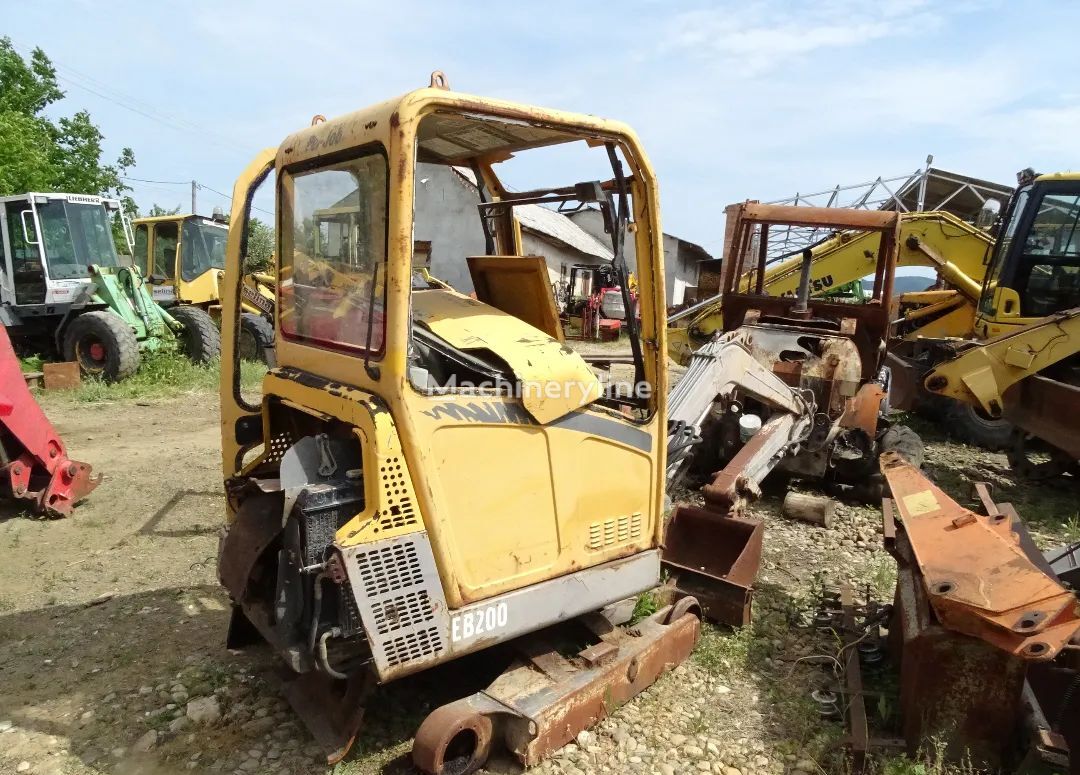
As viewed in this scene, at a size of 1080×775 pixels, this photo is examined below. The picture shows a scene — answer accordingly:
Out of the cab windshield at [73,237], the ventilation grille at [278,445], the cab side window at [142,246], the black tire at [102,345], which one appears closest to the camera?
the ventilation grille at [278,445]

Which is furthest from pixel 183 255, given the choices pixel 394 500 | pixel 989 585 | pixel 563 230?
pixel 563 230

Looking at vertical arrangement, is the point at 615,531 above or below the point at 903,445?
above

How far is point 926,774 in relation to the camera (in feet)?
8.45

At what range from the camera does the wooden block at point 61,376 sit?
31.9ft

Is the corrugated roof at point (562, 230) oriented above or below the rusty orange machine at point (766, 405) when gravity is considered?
above

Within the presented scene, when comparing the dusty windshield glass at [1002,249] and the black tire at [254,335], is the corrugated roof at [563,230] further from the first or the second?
the dusty windshield glass at [1002,249]

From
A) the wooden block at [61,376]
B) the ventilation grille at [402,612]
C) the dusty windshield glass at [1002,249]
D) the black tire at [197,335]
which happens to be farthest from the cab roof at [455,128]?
the black tire at [197,335]

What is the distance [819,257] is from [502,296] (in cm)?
728

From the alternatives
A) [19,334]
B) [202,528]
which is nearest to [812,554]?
[202,528]

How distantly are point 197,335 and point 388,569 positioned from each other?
9.88m

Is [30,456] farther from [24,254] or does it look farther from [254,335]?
[24,254]

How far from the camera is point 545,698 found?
9.12 feet

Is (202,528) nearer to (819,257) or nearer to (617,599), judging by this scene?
(617,599)

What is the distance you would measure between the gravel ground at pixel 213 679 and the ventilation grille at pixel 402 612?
0.73 metres
